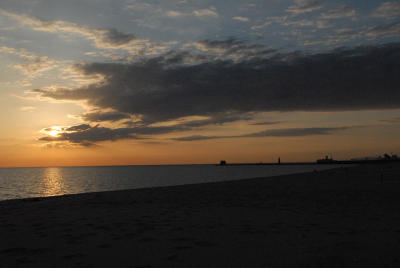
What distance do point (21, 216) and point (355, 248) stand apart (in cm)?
1067

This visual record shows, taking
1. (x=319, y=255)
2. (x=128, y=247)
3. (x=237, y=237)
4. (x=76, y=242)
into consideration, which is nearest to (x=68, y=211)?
(x=76, y=242)

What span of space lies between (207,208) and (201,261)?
23.5 ft

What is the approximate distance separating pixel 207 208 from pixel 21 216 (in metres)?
6.80

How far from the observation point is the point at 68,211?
12.5 m

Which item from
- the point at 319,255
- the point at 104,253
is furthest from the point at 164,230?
the point at 319,255

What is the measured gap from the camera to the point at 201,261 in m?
5.89

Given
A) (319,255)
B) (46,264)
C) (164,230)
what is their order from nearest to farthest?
(46,264)
(319,255)
(164,230)

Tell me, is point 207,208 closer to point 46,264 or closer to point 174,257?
point 174,257

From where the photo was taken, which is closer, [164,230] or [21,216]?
[164,230]

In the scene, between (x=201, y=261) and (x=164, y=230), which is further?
(x=164, y=230)

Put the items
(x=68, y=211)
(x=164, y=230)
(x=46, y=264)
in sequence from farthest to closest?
(x=68, y=211), (x=164, y=230), (x=46, y=264)

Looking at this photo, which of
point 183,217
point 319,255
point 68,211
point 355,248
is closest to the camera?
point 319,255

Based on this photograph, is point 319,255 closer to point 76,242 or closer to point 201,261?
point 201,261

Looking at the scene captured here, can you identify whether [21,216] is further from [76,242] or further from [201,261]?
[201,261]
